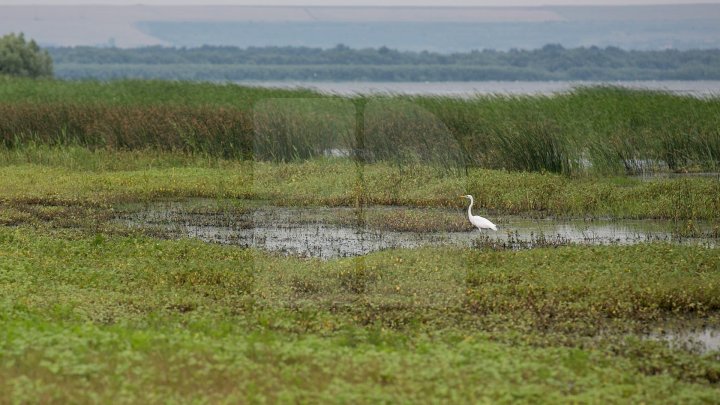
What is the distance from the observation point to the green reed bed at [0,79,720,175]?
862 inches

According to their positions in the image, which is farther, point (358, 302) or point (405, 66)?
point (405, 66)

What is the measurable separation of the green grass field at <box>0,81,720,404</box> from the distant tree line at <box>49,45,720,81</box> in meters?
101

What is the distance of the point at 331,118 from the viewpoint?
83.1 ft

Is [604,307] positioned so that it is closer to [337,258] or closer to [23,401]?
[337,258]

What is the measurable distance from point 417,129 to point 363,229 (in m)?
7.17

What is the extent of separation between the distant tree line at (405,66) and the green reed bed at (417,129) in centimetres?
9218

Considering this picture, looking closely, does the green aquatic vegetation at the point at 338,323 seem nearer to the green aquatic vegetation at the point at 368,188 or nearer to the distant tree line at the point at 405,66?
the green aquatic vegetation at the point at 368,188

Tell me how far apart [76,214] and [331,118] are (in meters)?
9.04

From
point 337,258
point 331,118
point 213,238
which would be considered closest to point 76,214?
point 213,238

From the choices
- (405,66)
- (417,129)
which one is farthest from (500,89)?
(417,129)

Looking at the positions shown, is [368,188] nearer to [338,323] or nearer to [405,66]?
[338,323]

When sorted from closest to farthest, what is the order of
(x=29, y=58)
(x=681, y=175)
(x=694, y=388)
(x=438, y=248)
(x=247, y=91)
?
(x=694, y=388) → (x=438, y=248) → (x=681, y=175) → (x=247, y=91) → (x=29, y=58)

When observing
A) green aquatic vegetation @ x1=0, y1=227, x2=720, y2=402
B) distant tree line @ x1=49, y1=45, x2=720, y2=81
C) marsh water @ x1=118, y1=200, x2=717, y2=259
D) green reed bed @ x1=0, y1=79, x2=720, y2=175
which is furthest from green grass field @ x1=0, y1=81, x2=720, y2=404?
distant tree line @ x1=49, y1=45, x2=720, y2=81

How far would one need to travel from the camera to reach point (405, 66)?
128625 millimetres
